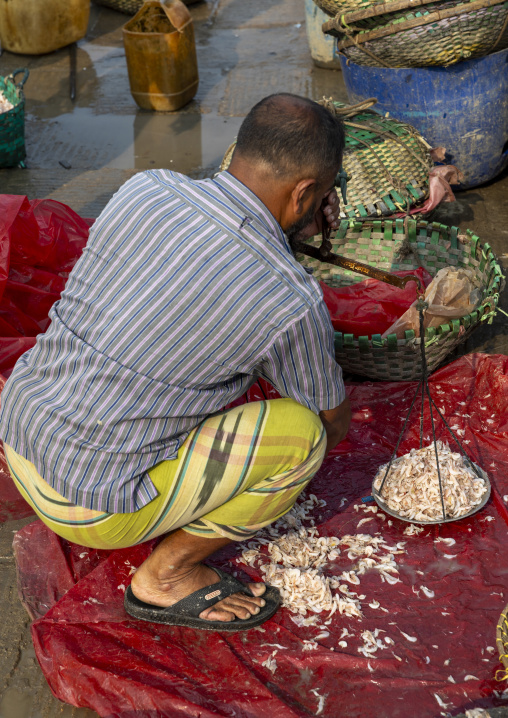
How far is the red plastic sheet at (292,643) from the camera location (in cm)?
196

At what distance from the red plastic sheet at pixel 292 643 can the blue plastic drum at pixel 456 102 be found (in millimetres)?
2381

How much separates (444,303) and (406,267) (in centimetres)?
57

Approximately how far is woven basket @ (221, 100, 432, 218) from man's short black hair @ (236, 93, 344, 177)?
1.93 meters

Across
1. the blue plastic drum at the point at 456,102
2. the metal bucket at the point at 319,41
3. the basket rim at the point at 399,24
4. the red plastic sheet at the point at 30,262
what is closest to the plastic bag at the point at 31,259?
the red plastic sheet at the point at 30,262

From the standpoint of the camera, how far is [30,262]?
3311 millimetres

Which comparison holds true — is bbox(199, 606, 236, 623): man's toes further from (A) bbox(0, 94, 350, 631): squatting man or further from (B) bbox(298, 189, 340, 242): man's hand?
(B) bbox(298, 189, 340, 242): man's hand

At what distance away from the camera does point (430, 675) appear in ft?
6.60

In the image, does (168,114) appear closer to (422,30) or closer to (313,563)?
(422,30)

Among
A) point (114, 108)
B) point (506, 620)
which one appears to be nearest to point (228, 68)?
point (114, 108)

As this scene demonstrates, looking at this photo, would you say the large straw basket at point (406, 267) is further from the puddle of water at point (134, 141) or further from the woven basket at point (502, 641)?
the puddle of water at point (134, 141)

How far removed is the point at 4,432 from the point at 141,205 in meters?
0.71

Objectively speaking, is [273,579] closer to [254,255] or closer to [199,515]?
[199,515]

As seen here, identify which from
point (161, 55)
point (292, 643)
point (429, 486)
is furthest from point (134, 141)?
point (292, 643)

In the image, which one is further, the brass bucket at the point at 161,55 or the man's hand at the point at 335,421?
the brass bucket at the point at 161,55
